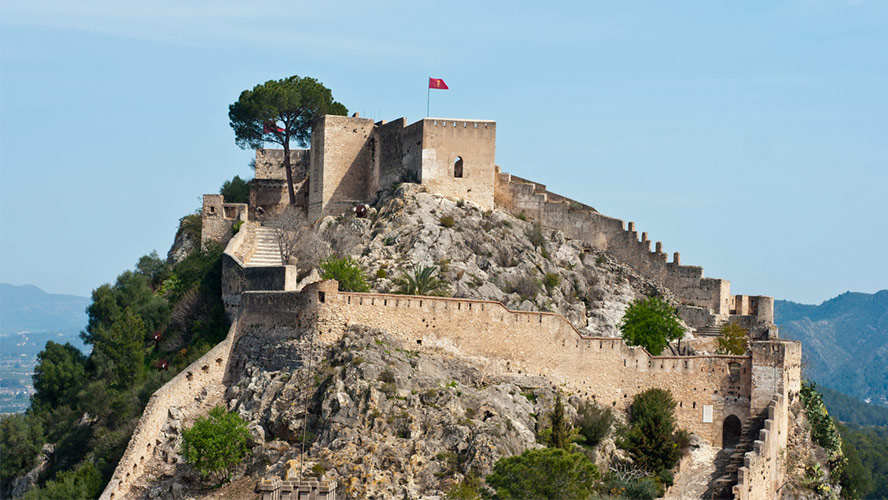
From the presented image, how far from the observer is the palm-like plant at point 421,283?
49.6 m

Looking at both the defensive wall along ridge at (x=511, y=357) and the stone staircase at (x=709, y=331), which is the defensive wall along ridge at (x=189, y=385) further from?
the stone staircase at (x=709, y=331)

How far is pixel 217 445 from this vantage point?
4134 centimetres

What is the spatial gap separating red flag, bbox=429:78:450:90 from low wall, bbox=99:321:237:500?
1810 cm

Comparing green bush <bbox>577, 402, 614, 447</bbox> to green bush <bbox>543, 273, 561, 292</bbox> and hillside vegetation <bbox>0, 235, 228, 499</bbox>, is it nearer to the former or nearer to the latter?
green bush <bbox>543, 273, 561, 292</bbox>

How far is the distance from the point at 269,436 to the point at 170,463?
376 centimetres

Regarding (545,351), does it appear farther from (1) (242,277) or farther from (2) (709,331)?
(2) (709,331)

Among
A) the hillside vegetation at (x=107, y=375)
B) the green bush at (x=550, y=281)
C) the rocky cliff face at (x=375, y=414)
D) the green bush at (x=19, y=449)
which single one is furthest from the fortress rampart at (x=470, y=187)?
the rocky cliff face at (x=375, y=414)

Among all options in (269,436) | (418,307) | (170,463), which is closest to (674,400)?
(418,307)

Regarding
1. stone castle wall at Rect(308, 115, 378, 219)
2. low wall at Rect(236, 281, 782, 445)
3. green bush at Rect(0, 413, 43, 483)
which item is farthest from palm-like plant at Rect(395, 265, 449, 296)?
green bush at Rect(0, 413, 43, 483)

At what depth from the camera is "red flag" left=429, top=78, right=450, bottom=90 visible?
6038 centimetres

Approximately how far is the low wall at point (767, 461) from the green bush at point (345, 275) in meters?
15.0

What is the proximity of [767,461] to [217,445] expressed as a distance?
18546 millimetres

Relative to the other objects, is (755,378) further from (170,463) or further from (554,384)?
(170,463)

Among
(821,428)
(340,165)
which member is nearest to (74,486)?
(340,165)
